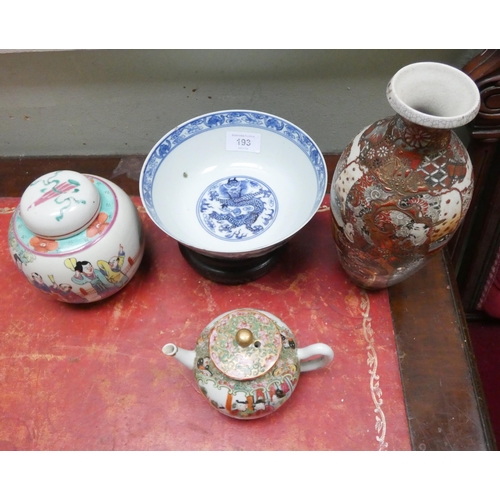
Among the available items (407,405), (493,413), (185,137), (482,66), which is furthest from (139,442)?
(493,413)

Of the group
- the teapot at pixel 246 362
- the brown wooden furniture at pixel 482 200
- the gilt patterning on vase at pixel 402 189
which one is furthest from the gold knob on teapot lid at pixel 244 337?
the brown wooden furniture at pixel 482 200

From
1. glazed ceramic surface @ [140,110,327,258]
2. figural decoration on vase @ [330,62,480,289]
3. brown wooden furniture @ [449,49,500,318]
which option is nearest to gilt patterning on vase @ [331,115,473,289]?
figural decoration on vase @ [330,62,480,289]

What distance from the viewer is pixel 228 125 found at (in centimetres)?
105

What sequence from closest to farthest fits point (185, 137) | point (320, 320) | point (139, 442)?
1. point (139, 442)
2. point (320, 320)
3. point (185, 137)

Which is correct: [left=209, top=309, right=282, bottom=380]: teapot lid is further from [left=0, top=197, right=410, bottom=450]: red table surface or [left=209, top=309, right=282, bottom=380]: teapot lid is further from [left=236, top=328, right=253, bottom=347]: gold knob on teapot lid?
[left=0, top=197, right=410, bottom=450]: red table surface

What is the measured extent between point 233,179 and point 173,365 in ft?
1.44

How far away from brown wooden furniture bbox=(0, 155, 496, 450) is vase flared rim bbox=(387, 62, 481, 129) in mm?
419

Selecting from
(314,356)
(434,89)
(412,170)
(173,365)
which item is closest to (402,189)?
(412,170)

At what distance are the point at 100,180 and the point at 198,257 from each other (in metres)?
0.25

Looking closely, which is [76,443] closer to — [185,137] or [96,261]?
[96,261]

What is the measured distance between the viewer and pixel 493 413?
4.40 feet

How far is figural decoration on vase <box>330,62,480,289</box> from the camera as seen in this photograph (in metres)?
0.66

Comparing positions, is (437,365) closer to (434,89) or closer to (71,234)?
(434,89)

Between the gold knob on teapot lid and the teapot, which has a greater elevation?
the gold knob on teapot lid
